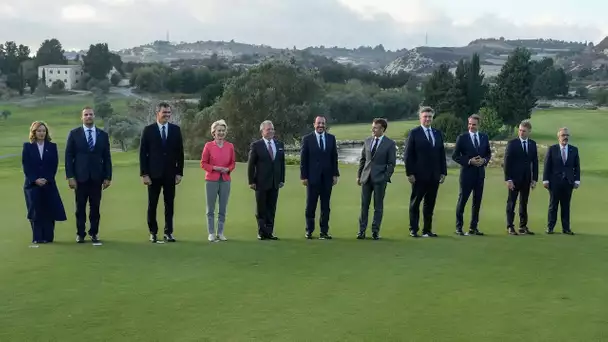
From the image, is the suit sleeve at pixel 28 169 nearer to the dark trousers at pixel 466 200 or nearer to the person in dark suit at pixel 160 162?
the person in dark suit at pixel 160 162

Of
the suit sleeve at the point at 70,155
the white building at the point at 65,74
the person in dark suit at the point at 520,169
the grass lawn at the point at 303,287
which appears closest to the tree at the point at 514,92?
the person in dark suit at the point at 520,169

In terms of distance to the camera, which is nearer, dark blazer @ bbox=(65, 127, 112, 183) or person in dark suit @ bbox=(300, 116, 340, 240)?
dark blazer @ bbox=(65, 127, 112, 183)

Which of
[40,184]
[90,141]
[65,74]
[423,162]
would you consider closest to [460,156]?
[423,162]

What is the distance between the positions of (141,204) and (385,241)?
7.82 m

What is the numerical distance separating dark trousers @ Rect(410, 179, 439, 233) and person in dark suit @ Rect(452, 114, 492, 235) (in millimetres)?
676

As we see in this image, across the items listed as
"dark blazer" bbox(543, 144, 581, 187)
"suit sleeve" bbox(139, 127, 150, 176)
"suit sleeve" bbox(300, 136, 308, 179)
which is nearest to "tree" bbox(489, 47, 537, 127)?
"dark blazer" bbox(543, 144, 581, 187)

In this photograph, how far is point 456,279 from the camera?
8.62 m

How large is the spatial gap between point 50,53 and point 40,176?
167 metres

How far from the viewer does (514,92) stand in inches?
3285

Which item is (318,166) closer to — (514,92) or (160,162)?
(160,162)

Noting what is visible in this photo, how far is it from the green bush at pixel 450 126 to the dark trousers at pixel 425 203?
62879 mm

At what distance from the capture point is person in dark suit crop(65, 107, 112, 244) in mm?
10938

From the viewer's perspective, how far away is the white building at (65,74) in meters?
144

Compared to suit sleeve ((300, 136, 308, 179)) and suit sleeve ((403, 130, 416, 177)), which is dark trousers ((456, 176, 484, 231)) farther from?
suit sleeve ((300, 136, 308, 179))
